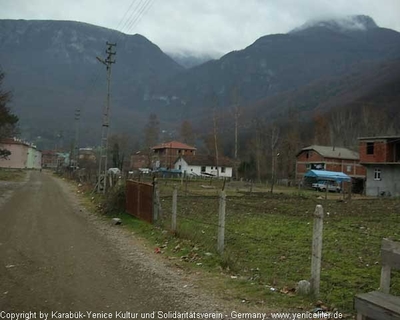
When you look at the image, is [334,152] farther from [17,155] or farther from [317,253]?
[317,253]

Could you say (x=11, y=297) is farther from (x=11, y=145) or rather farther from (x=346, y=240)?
(x=11, y=145)

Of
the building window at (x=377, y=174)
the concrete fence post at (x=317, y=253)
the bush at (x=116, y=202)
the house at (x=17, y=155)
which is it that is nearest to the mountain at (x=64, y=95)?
the house at (x=17, y=155)

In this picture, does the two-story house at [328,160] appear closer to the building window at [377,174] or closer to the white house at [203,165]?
the building window at [377,174]

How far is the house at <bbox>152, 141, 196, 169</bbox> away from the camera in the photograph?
112 meters

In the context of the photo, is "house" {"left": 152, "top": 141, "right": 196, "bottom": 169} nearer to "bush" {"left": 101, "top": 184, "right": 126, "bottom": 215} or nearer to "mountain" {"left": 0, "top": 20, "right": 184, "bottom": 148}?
"mountain" {"left": 0, "top": 20, "right": 184, "bottom": 148}

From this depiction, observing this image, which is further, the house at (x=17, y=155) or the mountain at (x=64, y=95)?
the mountain at (x=64, y=95)

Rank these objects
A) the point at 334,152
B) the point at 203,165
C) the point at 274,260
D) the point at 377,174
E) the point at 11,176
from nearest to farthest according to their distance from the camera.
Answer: the point at 274,260
the point at 11,176
the point at 377,174
the point at 334,152
the point at 203,165

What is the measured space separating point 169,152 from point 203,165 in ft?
39.3

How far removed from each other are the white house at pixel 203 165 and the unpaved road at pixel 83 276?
90.4 meters

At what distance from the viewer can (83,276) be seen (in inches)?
302

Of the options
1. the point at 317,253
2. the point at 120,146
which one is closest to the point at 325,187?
the point at 120,146

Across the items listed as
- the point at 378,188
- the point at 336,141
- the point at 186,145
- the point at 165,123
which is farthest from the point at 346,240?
the point at 165,123

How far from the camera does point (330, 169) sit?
255 feet

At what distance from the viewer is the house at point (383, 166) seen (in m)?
51.3
